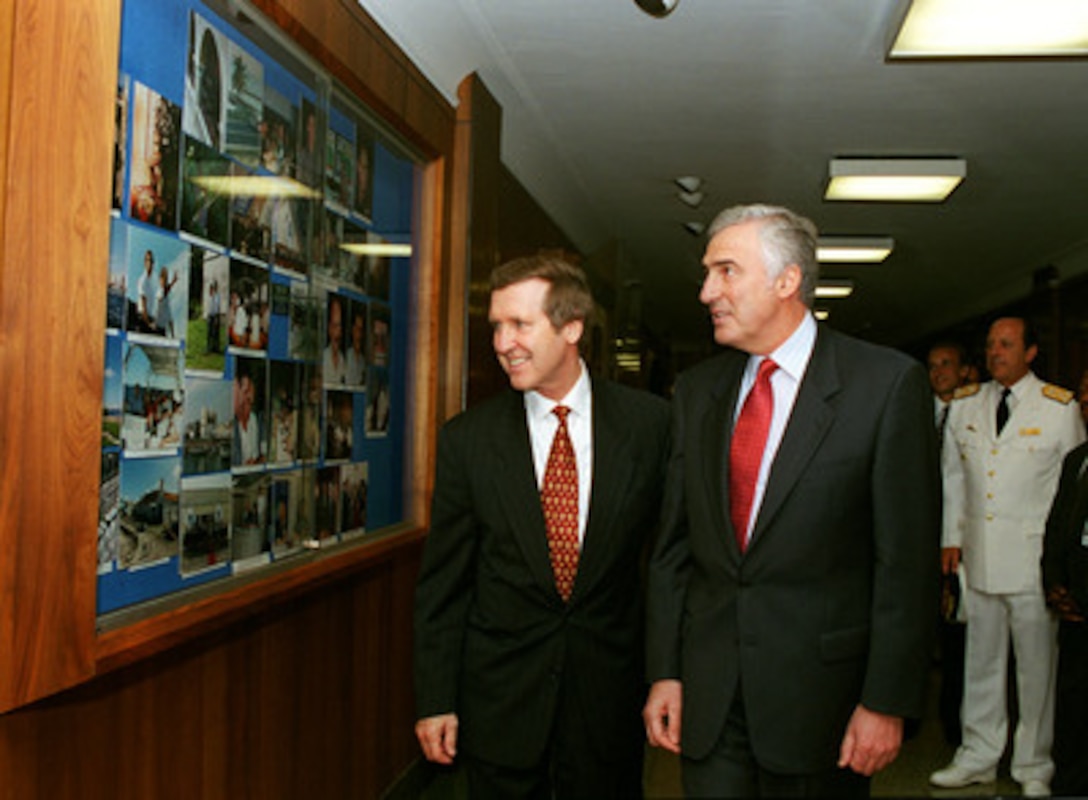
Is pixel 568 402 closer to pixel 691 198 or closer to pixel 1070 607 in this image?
pixel 1070 607

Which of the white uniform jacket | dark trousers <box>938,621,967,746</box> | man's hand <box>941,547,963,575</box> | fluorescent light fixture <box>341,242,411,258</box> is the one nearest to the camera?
fluorescent light fixture <box>341,242,411,258</box>

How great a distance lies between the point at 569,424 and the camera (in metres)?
2.22

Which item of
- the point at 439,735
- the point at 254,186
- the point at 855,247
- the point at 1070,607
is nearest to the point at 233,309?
the point at 254,186

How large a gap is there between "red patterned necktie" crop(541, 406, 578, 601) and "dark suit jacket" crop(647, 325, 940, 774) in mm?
403

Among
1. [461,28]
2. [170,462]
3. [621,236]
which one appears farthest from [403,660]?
[621,236]

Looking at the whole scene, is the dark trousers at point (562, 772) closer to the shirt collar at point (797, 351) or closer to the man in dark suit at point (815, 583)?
the man in dark suit at point (815, 583)

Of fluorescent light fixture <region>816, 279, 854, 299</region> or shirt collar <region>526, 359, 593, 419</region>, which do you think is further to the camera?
fluorescent light fixture <region>816, 279, 854, 299</region>

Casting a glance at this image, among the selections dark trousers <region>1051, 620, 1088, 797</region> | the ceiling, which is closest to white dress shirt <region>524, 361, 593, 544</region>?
the ceiling

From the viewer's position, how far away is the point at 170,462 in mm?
1995

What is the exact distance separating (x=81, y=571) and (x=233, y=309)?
786mm

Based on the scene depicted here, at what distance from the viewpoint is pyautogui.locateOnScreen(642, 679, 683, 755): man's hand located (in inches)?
73.2

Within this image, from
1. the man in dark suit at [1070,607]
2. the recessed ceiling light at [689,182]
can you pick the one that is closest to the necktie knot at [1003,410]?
the man in dark suit at [1070,607]

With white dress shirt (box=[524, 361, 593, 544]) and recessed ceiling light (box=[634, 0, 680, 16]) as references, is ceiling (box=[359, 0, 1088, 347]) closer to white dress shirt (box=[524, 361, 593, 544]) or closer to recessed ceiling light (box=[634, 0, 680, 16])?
recessed ceiling light (box=[634, 0, 680, 16])

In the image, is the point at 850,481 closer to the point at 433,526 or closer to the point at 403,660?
the point at 433,526
